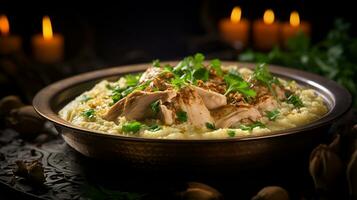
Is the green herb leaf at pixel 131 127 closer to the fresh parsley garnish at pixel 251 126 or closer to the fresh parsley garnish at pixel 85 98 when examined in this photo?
the fresh parsley garnish at pixel 251 126

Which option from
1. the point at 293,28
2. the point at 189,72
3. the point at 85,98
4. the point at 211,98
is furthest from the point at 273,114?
the point at 293,28

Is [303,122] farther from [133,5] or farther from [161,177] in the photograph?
[133,5]

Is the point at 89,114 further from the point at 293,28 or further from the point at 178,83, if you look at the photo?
the point at 293,28

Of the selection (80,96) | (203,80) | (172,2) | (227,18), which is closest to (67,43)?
(172,2)

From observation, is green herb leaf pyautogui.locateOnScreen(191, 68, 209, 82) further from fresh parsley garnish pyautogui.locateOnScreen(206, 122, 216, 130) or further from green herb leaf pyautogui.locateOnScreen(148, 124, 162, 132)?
green herb leaf pyautogui.locateOnScreen(148, 124, 162, 132)

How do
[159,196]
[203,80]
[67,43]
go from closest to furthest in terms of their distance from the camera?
[159,196] → [203,80] → [67,43]

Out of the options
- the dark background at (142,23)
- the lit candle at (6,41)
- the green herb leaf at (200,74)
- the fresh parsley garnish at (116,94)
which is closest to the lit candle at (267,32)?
the dark background at (142,23)
